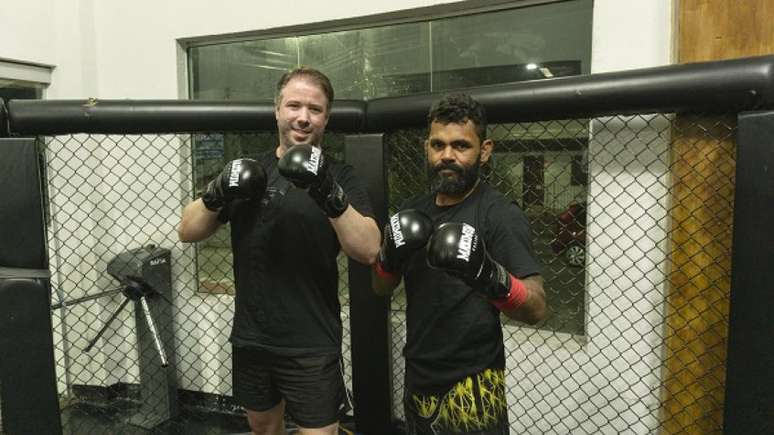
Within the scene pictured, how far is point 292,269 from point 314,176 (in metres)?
0.38

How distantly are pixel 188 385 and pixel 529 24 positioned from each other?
2.58m

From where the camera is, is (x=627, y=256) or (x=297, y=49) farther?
(x=297, y=49)

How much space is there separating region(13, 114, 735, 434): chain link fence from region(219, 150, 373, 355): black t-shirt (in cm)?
53

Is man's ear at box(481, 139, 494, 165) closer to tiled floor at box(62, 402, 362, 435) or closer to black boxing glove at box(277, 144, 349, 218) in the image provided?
black boxing glove at box(277, 144, 349, 218)

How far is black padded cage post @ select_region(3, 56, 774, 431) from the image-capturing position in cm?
138

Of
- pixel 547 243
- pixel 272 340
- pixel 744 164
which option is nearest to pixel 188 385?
pixel 272 340

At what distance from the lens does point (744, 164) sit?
4.52ft

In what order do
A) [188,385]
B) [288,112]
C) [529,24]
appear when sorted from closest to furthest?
[288,112], [529,24], [188,385]

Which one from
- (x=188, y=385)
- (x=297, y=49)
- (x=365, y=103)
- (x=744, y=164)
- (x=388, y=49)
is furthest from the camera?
(x=188, y=385)

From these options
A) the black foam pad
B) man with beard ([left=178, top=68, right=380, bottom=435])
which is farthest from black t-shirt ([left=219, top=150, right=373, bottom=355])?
the black foam pad

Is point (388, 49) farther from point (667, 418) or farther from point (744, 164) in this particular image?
point (667, 418)

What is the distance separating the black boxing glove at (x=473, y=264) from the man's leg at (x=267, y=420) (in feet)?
→ 2.82

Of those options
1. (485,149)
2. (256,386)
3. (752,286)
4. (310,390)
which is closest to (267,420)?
(256,386)

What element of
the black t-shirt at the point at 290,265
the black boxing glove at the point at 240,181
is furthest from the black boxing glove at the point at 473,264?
the black boxing glove at the point at 240,181
